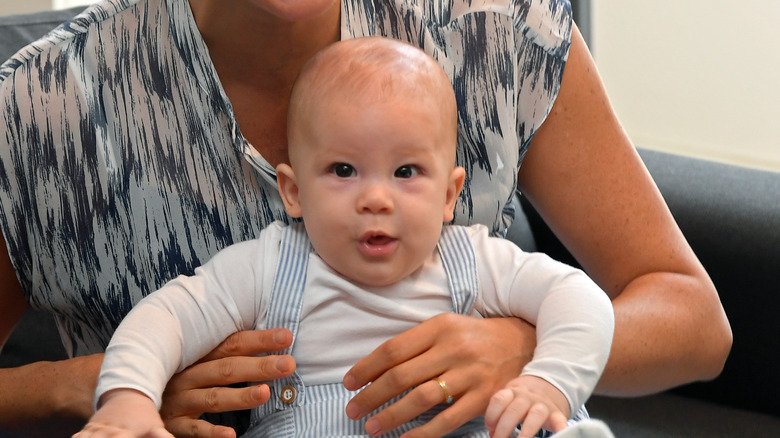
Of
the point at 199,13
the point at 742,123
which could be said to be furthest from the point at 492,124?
the point at 742,123

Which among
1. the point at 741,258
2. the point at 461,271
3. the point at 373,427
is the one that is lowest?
the point at 741,258

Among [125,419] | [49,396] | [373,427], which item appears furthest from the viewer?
[49,396]

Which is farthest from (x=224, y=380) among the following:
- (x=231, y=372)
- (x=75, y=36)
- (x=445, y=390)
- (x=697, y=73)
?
(x=697, y=73)

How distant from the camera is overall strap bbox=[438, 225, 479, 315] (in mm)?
1210

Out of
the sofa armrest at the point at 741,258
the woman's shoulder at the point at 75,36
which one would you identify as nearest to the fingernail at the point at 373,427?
the woman's shoulder at the point at 75,36

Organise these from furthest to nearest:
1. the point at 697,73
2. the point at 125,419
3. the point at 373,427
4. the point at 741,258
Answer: the point at 697,73
the point at 741,258
the point at 373,427
the point at 125,419

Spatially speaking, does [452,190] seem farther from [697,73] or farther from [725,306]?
[697,73]

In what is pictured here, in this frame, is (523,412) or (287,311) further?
(287,311)

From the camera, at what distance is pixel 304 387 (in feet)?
3.90

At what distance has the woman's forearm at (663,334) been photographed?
4.31ft

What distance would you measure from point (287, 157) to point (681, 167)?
848 millimetres

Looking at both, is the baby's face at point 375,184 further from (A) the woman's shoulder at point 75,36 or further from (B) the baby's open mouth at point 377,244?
(A) the woman's shoulder at point 75,36

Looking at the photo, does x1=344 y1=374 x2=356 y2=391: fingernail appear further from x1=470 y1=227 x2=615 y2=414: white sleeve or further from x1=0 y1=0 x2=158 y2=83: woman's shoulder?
x1=0 y1=0 x2=158 y2=83: woman's shoulder

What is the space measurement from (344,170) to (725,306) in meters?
0.87
